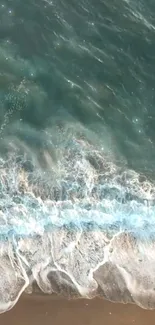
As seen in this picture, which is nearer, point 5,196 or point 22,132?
point 5,196

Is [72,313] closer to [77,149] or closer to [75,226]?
[75,226]

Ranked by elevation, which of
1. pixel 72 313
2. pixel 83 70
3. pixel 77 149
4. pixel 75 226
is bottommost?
pixel 72 313

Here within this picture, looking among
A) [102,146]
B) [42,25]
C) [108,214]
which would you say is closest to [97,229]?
[108,214]

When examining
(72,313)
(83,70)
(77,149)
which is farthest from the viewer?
(83,70)

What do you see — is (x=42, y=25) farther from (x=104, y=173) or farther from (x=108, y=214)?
(x=108, y=214)

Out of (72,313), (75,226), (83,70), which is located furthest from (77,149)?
(72,313)

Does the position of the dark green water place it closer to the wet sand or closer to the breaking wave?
the breaking wave

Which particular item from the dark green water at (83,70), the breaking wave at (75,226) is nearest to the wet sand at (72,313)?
the breaking wave at (75,226)
